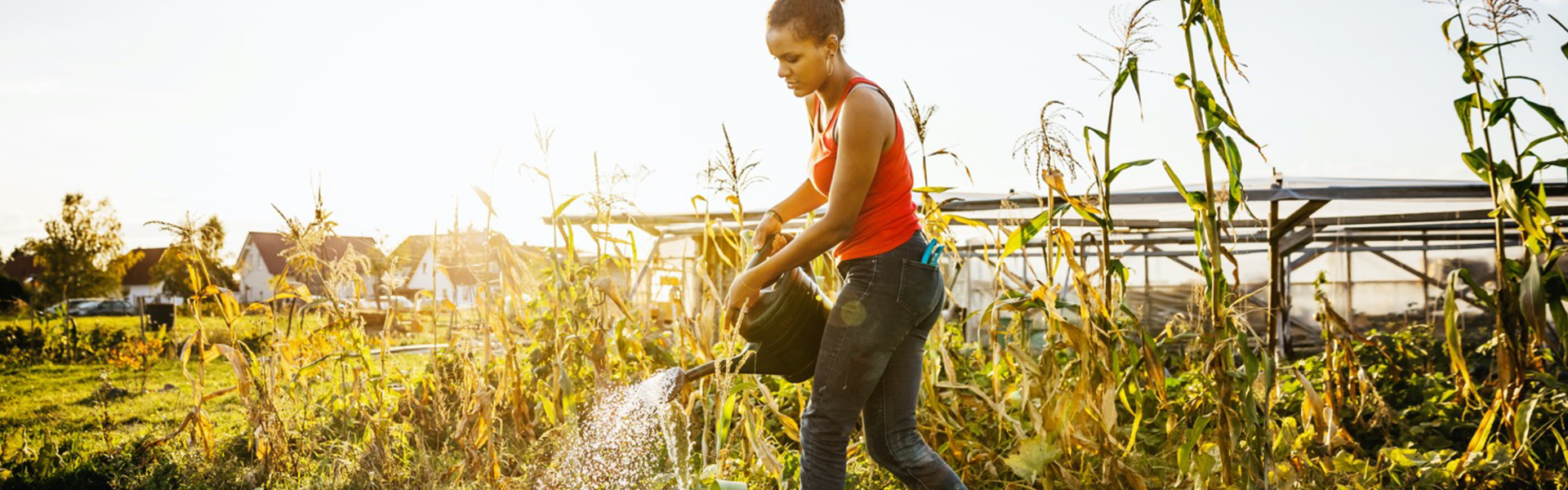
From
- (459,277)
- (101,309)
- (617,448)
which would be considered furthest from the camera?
(101,309)

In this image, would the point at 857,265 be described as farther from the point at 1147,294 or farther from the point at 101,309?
the point at 101,309

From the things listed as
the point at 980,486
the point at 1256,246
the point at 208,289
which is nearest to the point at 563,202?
the point at 208,289

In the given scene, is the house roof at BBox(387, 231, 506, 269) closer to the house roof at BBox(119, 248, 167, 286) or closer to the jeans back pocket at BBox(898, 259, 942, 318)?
the jeans back pocket at BBox(898, 259, 942, 318)

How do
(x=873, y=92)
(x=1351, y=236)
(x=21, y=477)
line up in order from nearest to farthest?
(x=873, y=92) → (x=21, y=477) → (x=1351, y=236)

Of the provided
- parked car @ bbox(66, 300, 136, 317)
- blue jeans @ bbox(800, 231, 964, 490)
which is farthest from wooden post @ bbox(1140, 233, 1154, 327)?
parked car @ bbox(66, 300, 136, 317)

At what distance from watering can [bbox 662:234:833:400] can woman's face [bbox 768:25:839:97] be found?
40 centimetres

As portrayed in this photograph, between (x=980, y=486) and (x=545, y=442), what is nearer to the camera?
(x=980, y=486)

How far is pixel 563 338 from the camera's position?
348cm

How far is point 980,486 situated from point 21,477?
332 centimetres

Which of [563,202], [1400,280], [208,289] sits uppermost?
[563,202]

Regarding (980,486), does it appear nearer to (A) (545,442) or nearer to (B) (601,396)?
(B) (601,396)

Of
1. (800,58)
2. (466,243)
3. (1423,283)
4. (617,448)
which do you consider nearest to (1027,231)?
(800,58)

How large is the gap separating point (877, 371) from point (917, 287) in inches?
7.9

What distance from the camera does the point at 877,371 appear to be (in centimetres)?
200
